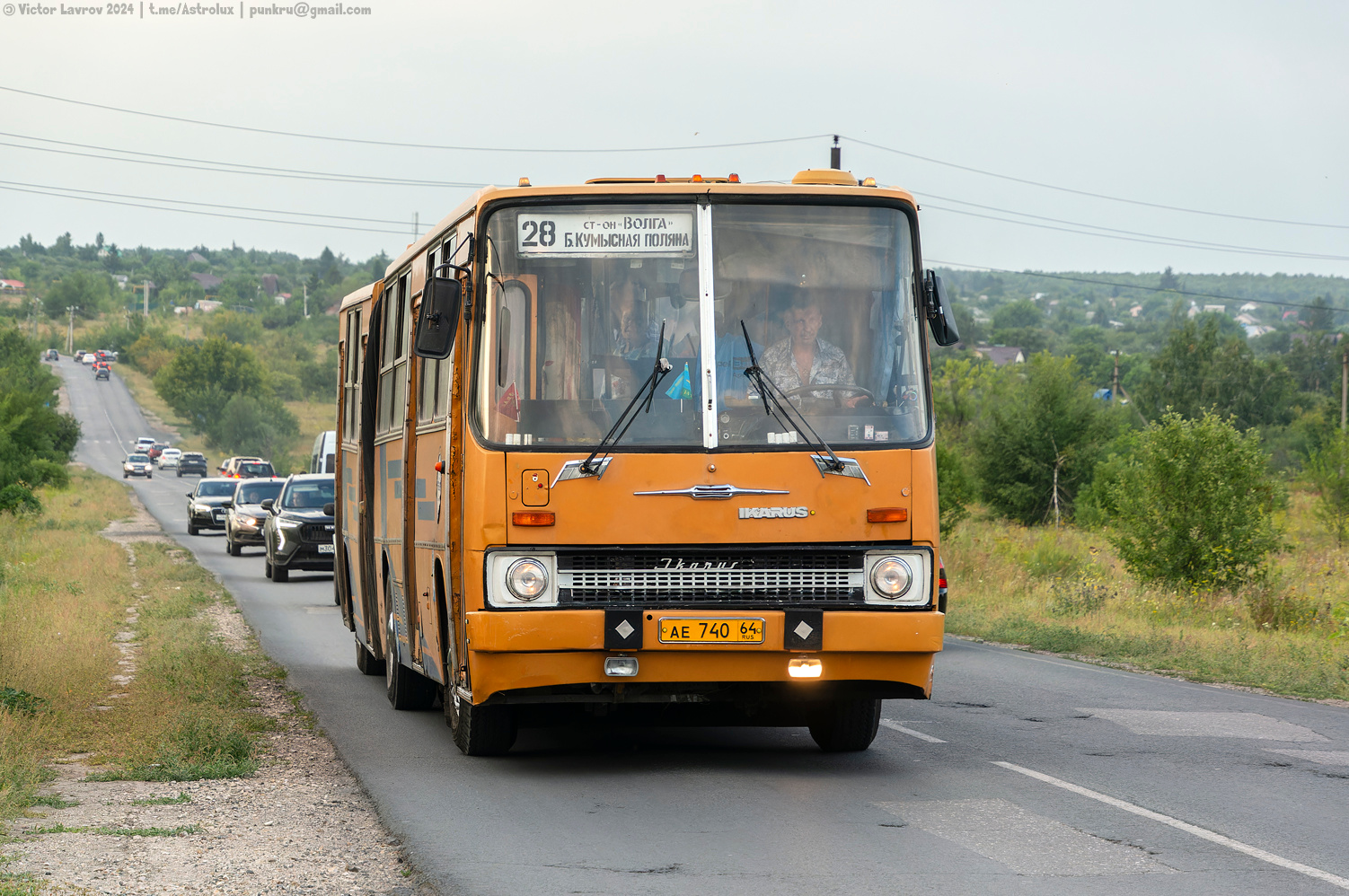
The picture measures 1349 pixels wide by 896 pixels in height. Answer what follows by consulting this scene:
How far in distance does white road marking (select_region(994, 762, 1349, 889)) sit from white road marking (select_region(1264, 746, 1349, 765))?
193 cm

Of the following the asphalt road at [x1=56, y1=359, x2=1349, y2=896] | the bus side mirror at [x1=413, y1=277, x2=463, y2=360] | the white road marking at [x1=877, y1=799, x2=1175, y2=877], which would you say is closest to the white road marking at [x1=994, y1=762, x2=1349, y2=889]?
the asphalt road at [x1=56, y1=359, x2=1349, y2=896]

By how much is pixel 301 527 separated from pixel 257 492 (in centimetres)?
797

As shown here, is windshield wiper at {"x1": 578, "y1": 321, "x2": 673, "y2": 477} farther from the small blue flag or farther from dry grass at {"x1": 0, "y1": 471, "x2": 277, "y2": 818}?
dry grass at {"x1": 0, "y1": 471, "x2": 277, "y2": 818}

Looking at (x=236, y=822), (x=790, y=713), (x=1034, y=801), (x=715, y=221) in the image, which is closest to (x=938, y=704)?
(x=790, y=713)

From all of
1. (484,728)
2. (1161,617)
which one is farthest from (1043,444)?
(484,728)

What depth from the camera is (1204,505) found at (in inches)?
918

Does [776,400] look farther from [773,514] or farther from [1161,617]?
[1161,617]

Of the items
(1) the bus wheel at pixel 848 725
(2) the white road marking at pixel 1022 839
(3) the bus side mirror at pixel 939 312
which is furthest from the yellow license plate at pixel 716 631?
(3) the bus side mirror at pixel 939 312

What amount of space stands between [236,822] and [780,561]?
117 inches

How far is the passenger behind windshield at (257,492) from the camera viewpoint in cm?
3344

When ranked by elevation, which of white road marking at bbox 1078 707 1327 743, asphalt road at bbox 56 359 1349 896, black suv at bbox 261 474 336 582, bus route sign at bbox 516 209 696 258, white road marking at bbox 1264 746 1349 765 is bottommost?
white road marking at bbox 1078 707 1327 743

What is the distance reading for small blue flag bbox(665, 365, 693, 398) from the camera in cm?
835

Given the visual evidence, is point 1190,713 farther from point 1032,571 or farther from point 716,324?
point 1032,571

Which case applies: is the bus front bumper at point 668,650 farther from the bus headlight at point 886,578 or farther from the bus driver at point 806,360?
the bus driver at point 806,360
